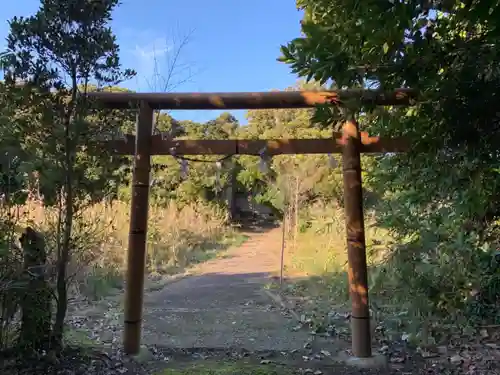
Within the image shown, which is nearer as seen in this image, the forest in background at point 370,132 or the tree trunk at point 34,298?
the forest in background at point 370,132

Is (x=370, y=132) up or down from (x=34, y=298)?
up

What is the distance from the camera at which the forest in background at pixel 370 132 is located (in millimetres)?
1807

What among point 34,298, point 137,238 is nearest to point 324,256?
point 137,238

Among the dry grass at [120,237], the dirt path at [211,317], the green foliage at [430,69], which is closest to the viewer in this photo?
the green foliage at [430,69]

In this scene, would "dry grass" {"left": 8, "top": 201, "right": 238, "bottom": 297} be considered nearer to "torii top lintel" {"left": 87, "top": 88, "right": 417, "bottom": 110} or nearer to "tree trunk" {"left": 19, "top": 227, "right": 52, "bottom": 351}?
"tree trunk" {"left": 19, "top": 227, "right": 52, "bottom": 351}

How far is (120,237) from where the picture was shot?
24.7ft

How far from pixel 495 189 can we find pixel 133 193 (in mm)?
2302

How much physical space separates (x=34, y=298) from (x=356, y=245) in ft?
6.88

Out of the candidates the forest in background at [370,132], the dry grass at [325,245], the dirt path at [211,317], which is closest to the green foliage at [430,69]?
the forest in background at [370,132]

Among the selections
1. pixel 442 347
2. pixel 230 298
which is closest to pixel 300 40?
pixel 442 347

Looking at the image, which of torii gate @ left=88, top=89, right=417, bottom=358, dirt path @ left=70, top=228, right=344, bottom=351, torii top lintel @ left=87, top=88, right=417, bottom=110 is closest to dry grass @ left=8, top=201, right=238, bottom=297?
torii gate @ left=88, top=89, right=417, bottom=358

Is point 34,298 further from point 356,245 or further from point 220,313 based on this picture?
point 220,313

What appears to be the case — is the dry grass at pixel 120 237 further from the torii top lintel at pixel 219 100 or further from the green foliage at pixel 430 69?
→ the green foliage at pixel 430 69

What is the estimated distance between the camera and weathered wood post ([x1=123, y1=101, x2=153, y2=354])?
328 centimetres
